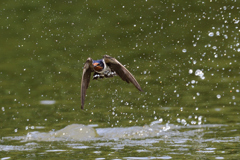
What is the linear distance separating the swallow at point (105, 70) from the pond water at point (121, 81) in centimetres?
125

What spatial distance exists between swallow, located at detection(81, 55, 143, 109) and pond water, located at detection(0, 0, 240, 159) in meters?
1.25

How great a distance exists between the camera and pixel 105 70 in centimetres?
1098

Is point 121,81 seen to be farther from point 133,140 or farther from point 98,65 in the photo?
point 98,65

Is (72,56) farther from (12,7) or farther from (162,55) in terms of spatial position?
(12,7)

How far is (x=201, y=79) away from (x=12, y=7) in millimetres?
14052

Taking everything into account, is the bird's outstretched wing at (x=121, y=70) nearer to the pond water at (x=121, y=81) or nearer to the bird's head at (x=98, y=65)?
the bird's head at (x=98, y=65)

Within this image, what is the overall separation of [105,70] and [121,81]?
625 cm

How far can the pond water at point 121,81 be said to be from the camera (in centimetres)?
1131

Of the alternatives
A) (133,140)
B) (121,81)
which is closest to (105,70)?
(133,140)

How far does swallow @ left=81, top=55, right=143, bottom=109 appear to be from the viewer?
35.7 ft

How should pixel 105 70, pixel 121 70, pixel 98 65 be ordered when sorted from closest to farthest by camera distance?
pixel 98 65
pixel 105 70
pixel 121 70

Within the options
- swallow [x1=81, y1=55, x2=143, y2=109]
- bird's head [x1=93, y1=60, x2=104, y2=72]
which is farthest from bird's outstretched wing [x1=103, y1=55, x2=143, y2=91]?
bird's head [x1=93, y1=60, x2=104, y2=72]

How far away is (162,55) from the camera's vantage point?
19.5 metres

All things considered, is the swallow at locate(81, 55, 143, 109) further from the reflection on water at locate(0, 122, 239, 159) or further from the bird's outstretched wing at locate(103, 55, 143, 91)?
the reflection on water at locate(0, 122, 239, 159)
